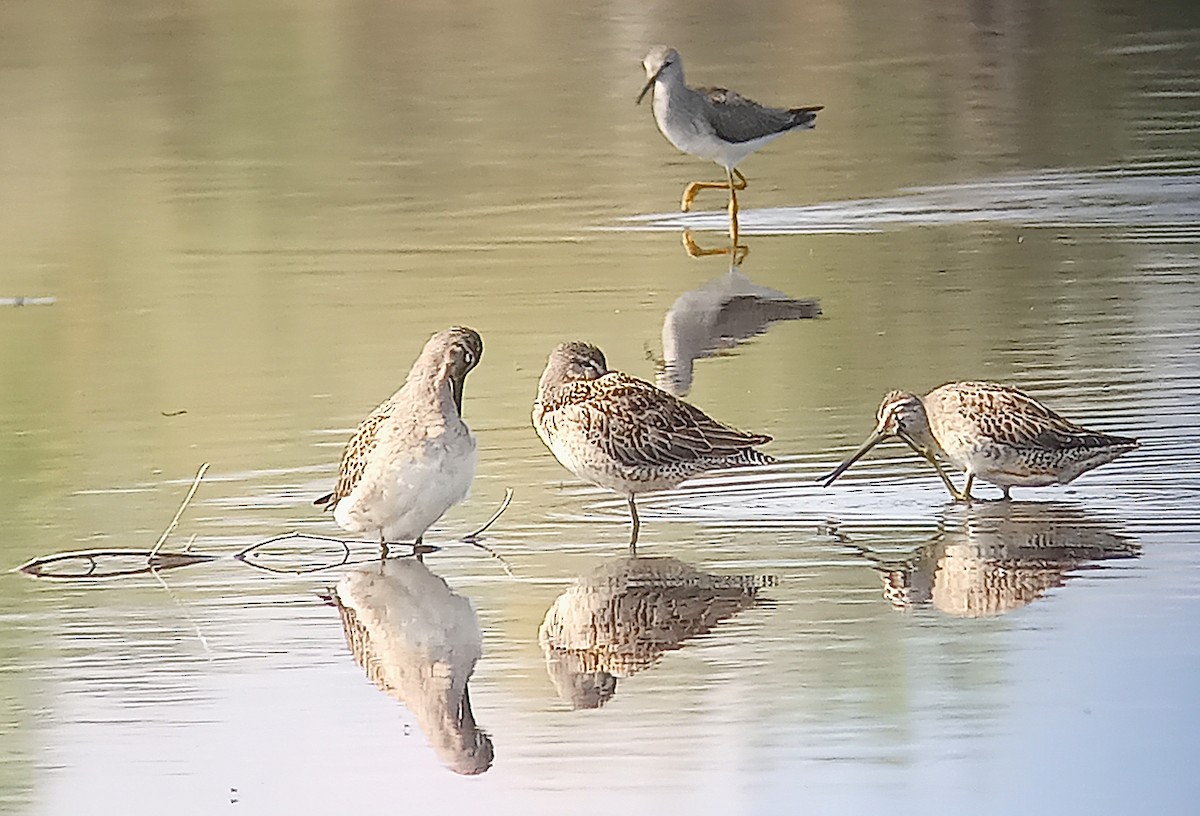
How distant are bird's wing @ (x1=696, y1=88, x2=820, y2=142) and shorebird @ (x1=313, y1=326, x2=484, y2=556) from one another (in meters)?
9.54

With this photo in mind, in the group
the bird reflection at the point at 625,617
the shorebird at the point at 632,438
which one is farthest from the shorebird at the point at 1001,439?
the bird reflection at the point at 625,617

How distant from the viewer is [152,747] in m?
6.83

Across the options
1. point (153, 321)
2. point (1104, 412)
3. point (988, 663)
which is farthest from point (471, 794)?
point (153, 321)

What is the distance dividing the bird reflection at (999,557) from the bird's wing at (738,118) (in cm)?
916

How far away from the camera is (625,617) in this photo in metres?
7.89

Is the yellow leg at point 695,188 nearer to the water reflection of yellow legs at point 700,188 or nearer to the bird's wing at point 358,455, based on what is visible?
the water reflection of yellow legs at point 700,188

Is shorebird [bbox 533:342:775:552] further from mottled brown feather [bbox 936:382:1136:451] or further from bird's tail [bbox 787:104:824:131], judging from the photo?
bird's tail [bbox 787:104:824:131]

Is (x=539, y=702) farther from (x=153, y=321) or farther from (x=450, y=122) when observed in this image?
(x=450, y=122)

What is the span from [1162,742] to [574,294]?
25.5ft

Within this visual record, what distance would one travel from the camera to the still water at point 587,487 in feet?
22.0

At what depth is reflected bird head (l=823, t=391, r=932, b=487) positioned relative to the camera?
31.7 feet

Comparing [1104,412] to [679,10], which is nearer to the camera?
[1104,412]

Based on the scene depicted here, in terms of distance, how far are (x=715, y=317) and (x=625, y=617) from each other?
18.8ft

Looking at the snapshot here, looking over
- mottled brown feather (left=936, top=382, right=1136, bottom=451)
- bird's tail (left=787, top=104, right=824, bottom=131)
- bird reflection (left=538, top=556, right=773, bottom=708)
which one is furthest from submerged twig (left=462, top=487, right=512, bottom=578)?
bird's tail (left=787, top=104, right=824, bottom=131)
